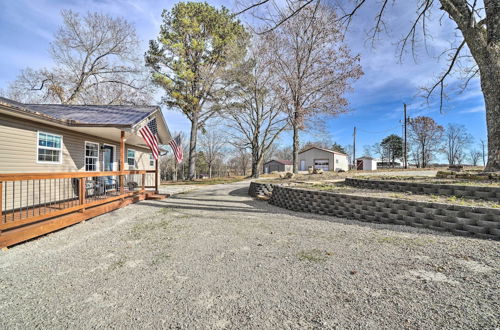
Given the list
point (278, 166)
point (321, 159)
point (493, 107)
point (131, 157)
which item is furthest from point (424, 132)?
point (131, 157)

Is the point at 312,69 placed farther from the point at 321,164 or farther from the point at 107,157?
the point at 321,164

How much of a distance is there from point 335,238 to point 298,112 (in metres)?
9.38

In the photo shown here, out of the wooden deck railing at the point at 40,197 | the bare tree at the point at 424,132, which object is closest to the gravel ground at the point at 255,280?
the wooden deck railing at the point at 40,197

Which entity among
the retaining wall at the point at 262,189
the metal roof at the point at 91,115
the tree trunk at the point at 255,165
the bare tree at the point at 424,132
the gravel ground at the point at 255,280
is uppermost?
the bare tree at the point at 424,132

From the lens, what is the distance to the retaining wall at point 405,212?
10.7 feet

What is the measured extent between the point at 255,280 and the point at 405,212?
11.6 ft

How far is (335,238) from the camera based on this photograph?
3551 millimetres

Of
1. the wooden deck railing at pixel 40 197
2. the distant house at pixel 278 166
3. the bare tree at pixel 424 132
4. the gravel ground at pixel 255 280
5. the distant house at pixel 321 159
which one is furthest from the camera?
the distant house at pixel 278 166

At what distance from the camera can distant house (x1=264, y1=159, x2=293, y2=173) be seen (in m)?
42.6

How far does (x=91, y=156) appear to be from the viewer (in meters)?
8.45

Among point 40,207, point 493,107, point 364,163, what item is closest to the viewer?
point 40,207

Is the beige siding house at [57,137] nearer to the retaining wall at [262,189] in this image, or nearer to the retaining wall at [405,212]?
the retaining wall at [262,189]

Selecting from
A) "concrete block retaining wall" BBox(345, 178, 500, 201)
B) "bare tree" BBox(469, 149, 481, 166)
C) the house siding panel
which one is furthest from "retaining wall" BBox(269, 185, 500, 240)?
"bare tree" BBox(469, 149, 481, 166)

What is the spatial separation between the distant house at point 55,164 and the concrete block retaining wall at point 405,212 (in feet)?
18.0
